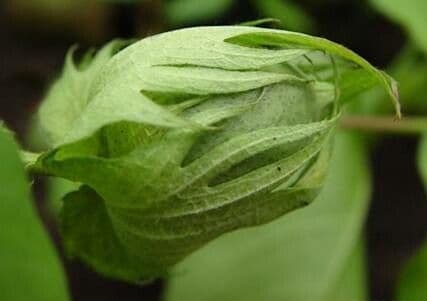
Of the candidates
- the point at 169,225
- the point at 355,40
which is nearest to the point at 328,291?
the point at 169,225

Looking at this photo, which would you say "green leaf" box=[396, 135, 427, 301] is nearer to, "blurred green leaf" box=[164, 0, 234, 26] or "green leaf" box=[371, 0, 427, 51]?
"green leaf" box=[371, 0, 427, 51]

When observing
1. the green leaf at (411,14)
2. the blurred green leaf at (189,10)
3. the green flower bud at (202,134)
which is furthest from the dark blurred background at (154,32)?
the green flower bud at (202,134)

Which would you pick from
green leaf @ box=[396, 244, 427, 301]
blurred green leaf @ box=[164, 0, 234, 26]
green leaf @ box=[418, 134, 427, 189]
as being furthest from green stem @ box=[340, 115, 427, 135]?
blurred green leaf @ box=[164, 0, 234, 26]

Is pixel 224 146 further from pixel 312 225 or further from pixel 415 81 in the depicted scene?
pixel 415 81

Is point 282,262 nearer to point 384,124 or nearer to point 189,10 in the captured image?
point 384,124

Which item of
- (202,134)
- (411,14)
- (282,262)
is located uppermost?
(202,134)

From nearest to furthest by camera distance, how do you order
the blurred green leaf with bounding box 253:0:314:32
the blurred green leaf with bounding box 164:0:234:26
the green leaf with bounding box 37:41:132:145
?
the green leaf with bounding box 37:41:132:145, the blurred green leaf with bounding box 253:0:314:32, the blurred green leaf with bounding box 164:0:234:26

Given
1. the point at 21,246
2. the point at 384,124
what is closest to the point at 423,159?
the point at 384,124

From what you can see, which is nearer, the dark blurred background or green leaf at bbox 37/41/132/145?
green leaf at bbox 37/41/132/145
